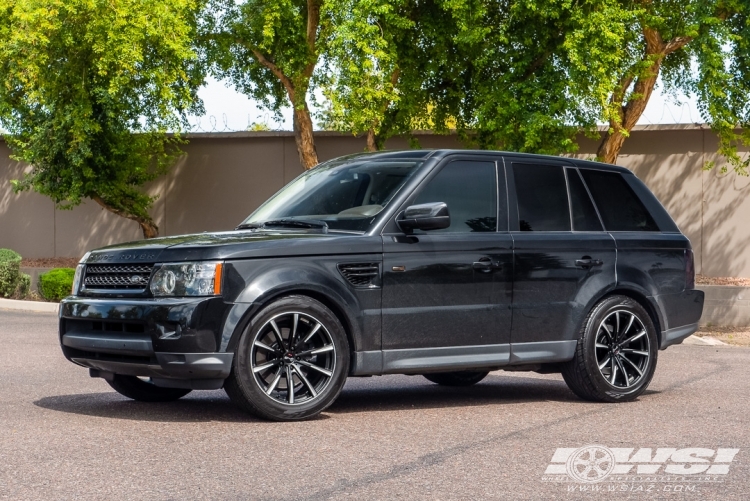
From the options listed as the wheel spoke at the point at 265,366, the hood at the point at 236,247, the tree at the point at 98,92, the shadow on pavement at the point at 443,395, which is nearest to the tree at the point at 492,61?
the tree at the point at 98,92

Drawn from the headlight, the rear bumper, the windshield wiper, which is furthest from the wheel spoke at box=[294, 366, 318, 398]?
the rear bumper

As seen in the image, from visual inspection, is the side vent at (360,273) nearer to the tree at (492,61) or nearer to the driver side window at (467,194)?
the driver side window at (467,194)

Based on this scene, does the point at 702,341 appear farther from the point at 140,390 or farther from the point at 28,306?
the point at 28,306

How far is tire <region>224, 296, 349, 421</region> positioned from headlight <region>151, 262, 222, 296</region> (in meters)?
0.38

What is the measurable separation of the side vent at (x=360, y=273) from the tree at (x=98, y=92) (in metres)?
13.3

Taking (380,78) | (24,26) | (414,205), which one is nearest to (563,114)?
(380,78)

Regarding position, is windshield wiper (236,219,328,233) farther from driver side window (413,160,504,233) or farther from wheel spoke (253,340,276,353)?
wheel spoke (253,340,276,353)

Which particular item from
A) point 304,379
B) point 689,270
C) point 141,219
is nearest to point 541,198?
point 689,270

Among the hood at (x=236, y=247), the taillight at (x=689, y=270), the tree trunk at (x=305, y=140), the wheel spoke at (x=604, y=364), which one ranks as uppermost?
the tree trunk at (x=305, y=140)

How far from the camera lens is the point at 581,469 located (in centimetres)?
632

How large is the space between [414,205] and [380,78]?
11.8m

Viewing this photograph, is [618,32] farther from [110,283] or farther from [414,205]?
[110,283]

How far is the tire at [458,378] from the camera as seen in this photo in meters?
10.2

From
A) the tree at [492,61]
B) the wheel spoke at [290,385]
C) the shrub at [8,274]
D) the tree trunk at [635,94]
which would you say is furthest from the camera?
the shrub at [8,274]
